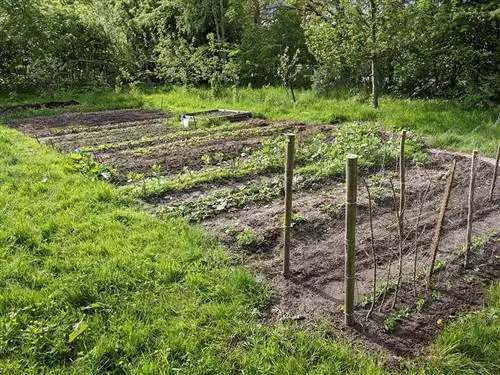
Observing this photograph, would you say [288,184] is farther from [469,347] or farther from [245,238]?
[469,347]

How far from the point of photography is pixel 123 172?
619 cm

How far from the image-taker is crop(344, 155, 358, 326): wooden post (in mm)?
2600

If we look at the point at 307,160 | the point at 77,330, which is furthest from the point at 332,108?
the point at 77,330

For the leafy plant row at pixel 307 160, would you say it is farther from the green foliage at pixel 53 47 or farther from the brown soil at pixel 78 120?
the green foliage at pixel 53 47

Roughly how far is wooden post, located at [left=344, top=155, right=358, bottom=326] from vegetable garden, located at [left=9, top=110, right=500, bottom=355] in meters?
0.12

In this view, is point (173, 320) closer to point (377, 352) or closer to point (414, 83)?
point (377, 352)

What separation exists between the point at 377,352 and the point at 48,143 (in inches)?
276

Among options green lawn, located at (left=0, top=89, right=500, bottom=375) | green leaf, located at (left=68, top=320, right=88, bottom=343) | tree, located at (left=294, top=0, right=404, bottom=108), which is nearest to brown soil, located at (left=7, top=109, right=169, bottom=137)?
tree, located at (left=294, top=0, right=404, bottom=108)

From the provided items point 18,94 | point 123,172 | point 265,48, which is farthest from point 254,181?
point 18,94

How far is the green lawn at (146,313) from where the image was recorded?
2.48 meters

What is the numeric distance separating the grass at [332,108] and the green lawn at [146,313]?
489 centimetres

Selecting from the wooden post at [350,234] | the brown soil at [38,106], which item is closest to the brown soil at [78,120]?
the brown soil at [38,106]

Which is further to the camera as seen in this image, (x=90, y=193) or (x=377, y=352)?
(x=90, y=193)

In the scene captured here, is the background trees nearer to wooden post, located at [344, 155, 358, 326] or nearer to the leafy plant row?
the leafy plant row
